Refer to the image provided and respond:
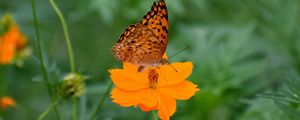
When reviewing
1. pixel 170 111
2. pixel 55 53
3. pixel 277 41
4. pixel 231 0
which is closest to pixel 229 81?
pixel 277 41

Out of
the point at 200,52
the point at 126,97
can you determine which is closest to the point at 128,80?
the point at 126,97

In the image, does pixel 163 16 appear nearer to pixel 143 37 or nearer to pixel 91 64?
pixel 143 37

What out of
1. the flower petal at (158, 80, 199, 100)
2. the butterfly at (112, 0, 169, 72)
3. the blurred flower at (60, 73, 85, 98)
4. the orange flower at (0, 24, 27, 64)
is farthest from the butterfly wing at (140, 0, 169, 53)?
the orange flower at (0, 24, 27, 64)

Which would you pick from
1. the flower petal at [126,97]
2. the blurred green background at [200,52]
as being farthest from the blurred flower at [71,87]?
the flower petal at [126,97]

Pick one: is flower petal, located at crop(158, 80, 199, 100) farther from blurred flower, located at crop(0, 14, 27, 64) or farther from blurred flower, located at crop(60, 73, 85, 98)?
blurred flower, located at crop(0, 14, 27, 64)

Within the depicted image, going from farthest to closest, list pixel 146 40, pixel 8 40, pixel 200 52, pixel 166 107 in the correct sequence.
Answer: pixel 200 52 → pixel 8 40 → pixel 146 40 → pixel 166 107

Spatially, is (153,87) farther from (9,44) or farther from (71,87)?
(9,44)
